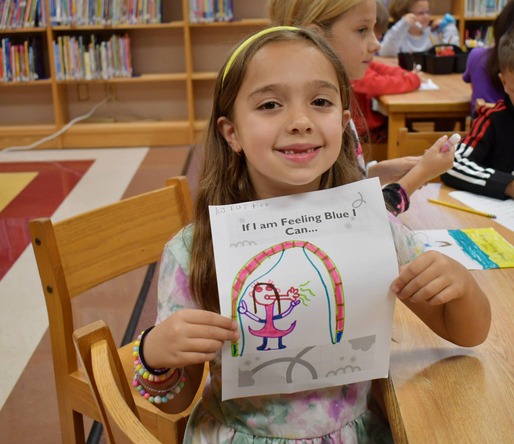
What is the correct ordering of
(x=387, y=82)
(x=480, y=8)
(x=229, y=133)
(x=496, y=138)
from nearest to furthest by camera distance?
(x=229, y=133), (x=496, y=138), (x=387, y=82), (x=480, y=8)

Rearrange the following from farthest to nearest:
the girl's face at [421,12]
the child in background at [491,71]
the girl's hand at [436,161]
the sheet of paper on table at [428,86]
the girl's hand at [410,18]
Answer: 1. the girl's face at [421,12]
2. the girl's hand at [410,18]
3. the sheet of paper on table at [428,86]
4. the child in background at [491,71]
5. the girl's hand at [436,161]

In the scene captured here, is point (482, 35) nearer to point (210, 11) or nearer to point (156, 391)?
point (210, 11)

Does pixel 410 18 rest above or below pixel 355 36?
below

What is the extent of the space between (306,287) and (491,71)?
2158 millimetres

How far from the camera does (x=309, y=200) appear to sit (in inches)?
36.2

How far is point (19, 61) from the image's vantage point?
17.3ft

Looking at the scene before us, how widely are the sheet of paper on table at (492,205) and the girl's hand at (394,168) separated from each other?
0.19 m

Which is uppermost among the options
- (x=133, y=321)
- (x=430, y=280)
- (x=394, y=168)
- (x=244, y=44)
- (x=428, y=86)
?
(x=244, y=44)

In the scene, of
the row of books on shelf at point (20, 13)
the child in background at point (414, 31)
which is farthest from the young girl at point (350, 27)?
the row of books on shelf at point (20, 13)

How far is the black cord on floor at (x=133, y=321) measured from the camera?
1.91 m

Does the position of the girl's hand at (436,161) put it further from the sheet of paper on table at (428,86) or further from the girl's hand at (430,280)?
the sheet of paper on table at (428,86)

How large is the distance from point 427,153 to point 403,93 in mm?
1758

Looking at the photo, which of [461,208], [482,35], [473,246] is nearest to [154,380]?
[473,246]

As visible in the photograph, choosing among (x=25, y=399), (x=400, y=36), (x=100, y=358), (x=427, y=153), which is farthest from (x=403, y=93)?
(x=100, y=358)
